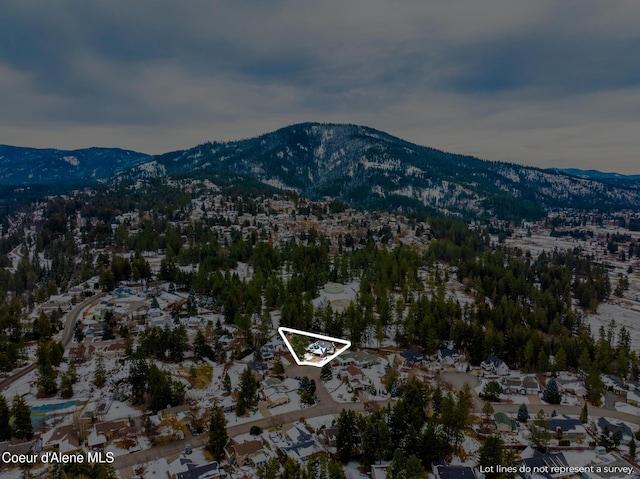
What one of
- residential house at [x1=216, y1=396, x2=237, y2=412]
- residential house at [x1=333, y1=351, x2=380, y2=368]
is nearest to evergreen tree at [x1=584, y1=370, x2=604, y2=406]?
residential house at [x1=333, y1=351, x2=380, y2=368]

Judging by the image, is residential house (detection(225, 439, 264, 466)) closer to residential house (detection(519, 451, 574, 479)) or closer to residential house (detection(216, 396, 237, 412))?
residential house (detection(216, 396, 237, 412))

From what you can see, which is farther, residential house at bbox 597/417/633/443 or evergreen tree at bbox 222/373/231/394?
evergreen tree at bbox 222/373/231/394

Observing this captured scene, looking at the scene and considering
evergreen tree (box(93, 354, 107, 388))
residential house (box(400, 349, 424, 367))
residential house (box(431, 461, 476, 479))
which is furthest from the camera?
residential house (box(400, 349, 424, 367))

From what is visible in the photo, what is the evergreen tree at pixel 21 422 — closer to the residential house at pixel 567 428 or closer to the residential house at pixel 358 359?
the residential house at pixel 358 359

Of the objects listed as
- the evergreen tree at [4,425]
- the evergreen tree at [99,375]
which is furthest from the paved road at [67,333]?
the evergreen tree at [4,425]

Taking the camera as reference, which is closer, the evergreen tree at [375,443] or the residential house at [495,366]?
the evergreen tree at [375,443]

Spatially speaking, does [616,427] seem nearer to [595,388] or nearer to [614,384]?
[595,388]

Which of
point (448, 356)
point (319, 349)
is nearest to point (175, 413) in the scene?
point (319, 349)
